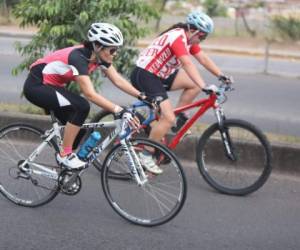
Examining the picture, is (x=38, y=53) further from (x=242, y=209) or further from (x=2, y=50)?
(x=2, y=50)

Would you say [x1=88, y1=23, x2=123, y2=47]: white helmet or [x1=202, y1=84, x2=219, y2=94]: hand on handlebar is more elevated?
[x1=88, y1=23, x2=123, y2=47]: white helmet

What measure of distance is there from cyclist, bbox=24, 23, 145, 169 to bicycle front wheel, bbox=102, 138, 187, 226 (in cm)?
31

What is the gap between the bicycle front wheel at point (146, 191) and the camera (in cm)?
503

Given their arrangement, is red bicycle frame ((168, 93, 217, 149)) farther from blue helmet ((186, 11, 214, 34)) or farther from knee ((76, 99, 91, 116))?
knee ((76, 99, 91, 116))

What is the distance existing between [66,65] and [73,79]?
13 centimetres

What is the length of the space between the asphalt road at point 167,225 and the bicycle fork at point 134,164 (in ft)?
1.26

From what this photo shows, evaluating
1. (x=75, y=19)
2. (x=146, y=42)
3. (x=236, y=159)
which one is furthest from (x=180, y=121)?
(x=146, y=42)

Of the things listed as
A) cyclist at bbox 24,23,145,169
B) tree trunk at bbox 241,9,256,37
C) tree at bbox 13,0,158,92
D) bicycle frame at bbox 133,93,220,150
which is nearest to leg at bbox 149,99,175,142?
bicycle frame at bbox 133,93,220,150

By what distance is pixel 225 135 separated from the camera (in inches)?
235

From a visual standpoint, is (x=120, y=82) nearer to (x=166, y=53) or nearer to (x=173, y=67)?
(x=166, y=53)

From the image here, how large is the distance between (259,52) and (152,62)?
14.7 meters

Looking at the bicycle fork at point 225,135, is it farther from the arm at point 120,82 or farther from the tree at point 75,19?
the tree at point 75,19

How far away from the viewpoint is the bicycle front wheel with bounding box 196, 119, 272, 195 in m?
5.91

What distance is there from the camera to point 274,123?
Answer: 9398 mm
